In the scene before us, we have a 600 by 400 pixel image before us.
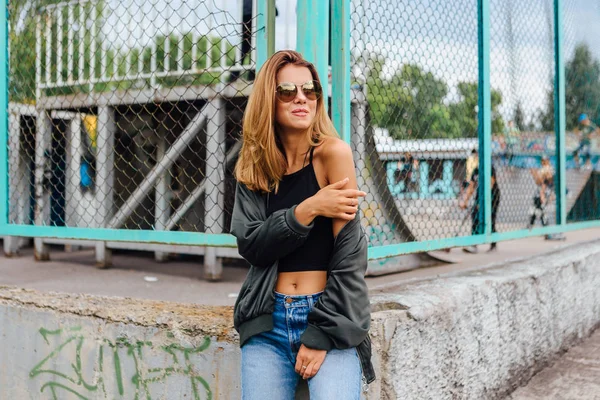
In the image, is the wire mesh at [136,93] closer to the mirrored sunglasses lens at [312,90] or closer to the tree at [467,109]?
the mirrored sunglasses lens at [312,90]

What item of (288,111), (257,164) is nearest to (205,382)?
(257,164)

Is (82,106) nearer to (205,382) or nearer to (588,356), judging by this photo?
(205,382)

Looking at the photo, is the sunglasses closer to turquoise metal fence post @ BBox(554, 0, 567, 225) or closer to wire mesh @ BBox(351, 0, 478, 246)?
wire mesh @ BBox(351, 0, 478, 246)

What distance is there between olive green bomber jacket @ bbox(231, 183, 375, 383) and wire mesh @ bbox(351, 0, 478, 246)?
102 cm

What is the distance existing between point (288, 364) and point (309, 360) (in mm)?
111

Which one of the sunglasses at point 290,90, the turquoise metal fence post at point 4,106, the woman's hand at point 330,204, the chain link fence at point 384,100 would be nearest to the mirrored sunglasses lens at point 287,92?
the sunglasses at point 290,90

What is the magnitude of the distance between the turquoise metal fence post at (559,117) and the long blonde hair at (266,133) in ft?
10.2

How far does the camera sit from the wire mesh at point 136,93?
2814 mm

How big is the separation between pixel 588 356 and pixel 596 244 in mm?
1245

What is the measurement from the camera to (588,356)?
376cm

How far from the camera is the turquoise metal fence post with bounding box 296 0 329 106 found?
86.8 inches

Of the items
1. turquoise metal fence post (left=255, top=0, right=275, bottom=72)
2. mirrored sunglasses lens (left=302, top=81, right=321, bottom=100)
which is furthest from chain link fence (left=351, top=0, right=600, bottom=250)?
mirrored sunglasses lens (left=302, top=81, right=321, bottom=100)

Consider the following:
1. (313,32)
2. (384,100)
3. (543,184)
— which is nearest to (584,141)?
(543,184)

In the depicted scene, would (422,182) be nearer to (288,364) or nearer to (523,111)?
(523,111)
